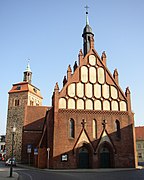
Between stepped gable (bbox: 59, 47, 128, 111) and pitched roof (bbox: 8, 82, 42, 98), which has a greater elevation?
pitched roof (bbox: 8, 82, 42, 98)

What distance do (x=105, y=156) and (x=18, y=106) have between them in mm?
32667

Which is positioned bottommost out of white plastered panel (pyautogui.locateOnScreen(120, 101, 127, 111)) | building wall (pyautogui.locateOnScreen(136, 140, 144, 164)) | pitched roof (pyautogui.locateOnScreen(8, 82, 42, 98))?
building wall (pyautogui.locateOnScreen(136, 140, 144, 164))

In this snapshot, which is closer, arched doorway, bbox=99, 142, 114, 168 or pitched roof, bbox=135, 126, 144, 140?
arched doorway, bbox=99, 142, 114, 168

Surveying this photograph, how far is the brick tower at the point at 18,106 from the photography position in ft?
175

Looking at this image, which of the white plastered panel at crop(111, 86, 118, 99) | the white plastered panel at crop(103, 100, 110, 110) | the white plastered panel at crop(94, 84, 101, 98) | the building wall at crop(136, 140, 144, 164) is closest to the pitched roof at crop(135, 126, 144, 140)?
the building wall at crop(136, 140, 144, 164)

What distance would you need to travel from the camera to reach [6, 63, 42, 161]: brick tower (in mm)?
53344

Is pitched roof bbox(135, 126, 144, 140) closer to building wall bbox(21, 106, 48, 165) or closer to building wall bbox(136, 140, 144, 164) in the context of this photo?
building wall bbox(136, 140, 144, 164)

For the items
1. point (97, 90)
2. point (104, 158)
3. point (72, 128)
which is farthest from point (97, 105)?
point (104, 158)

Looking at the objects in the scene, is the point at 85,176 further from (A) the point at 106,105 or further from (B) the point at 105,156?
(A) the point at 106,105

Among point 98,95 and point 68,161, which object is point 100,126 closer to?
point 98,95

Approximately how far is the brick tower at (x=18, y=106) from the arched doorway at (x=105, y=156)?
26528mm

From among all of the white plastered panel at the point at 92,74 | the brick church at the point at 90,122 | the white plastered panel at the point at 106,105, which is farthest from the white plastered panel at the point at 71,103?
the white plastered panel at the point at 106,105

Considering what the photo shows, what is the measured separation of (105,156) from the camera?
30.7m

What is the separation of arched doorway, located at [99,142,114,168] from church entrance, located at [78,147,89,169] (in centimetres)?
187
